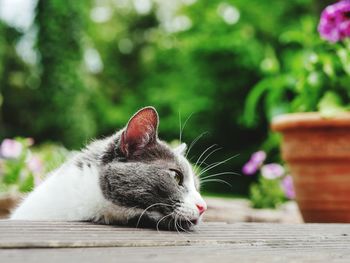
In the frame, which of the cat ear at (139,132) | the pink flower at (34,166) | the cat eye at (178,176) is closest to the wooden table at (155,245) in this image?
the cat eye at (178,176)

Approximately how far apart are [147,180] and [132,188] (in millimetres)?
52

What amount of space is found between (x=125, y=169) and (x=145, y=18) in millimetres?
17234

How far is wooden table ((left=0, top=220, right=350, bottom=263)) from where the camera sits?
99cm

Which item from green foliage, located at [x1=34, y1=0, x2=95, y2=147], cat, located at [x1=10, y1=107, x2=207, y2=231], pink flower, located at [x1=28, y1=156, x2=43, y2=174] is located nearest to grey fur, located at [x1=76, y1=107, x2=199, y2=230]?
cat, located at [x1=10, y1=107, x2=207, y2=231]

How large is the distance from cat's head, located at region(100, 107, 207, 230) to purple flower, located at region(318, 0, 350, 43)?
1.77 metres

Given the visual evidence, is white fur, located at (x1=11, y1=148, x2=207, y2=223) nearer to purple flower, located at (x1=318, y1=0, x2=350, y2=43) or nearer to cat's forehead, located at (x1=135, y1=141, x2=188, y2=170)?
cat's forehead, located at (x1=135, y1=141, x2=188, y2=170)

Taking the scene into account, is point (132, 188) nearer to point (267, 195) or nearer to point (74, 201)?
point (74, 201)

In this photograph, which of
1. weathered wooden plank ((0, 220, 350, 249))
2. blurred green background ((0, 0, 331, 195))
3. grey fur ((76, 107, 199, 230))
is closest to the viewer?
weathered wooden plank ((0, 220, 350, 249))

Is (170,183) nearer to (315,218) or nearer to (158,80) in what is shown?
(315,218)

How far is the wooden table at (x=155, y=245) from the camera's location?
0.99 meters

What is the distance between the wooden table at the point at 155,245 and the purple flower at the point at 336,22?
163 centimetres

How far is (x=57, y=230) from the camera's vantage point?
1193 millimetres

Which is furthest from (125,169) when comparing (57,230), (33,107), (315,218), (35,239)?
→ (33,107)

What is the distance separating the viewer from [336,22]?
9.26 ft
